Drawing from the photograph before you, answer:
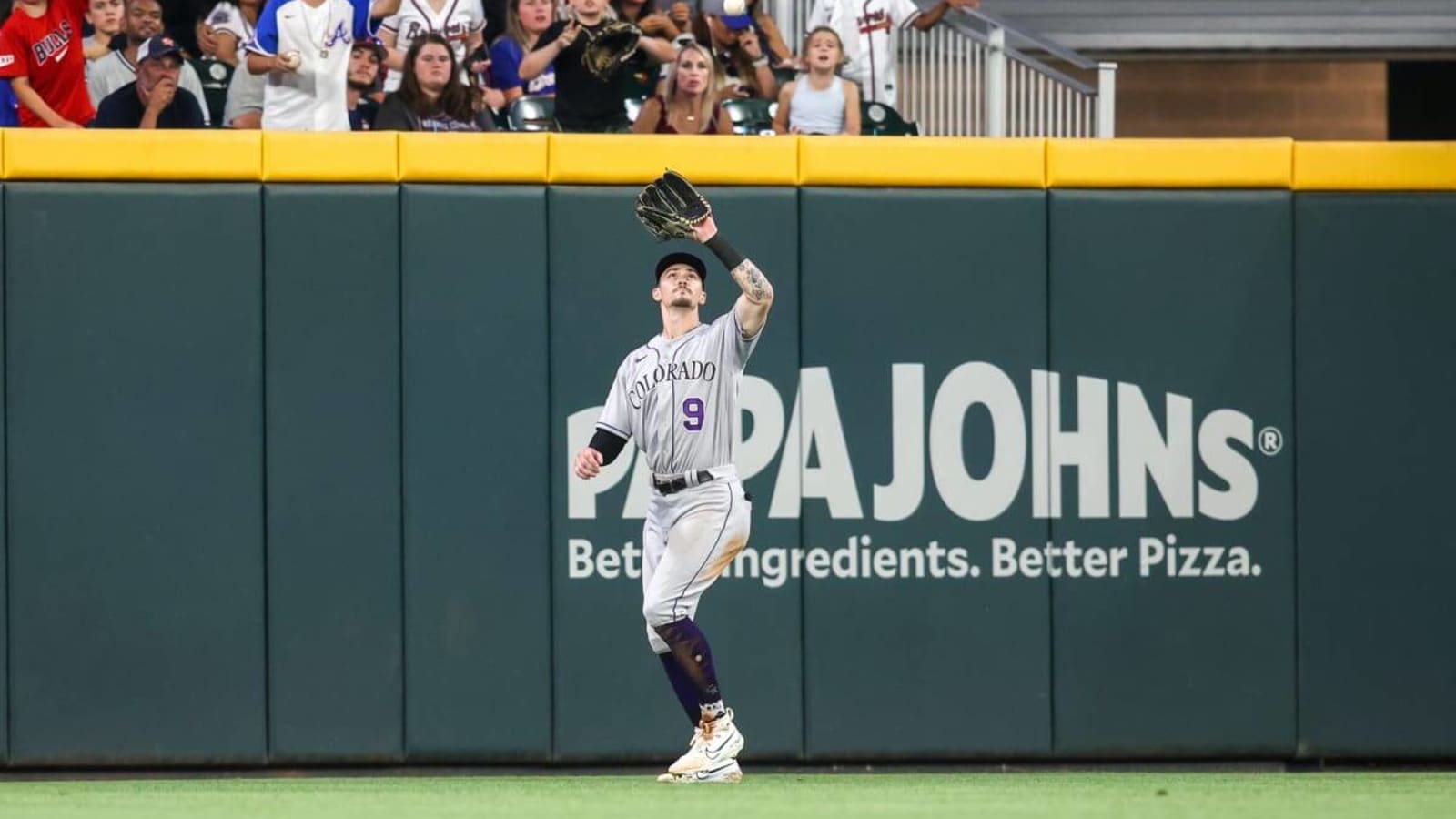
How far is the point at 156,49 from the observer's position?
32.2ft

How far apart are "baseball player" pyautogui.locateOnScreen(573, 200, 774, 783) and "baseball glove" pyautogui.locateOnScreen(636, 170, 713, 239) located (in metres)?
0.16

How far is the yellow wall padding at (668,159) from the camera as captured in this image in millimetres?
8727

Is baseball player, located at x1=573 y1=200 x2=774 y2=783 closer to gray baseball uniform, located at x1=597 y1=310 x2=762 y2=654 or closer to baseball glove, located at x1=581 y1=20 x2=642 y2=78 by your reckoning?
gray baseball uniform, located at x1=597 y1=310 x2=762 y2=654

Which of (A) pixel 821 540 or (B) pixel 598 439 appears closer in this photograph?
(B) pixel 598 439

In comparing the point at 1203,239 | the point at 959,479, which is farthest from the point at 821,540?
the point at 1203,239

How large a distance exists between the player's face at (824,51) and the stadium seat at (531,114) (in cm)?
131

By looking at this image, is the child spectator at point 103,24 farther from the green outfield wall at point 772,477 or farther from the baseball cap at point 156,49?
the green outfield wall at point 772,477

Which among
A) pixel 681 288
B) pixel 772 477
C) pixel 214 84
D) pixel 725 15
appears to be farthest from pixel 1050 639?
pixel 214 84

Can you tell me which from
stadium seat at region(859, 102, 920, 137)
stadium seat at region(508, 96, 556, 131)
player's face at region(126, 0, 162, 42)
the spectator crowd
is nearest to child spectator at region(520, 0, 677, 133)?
the spectator crowd

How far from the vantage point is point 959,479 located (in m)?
8.90

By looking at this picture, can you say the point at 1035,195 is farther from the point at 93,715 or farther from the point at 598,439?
the point at 93,715

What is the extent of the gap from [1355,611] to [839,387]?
7.69 feet

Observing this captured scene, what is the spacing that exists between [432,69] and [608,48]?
3.63ft

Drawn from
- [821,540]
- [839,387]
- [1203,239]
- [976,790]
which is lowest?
[976,790]
